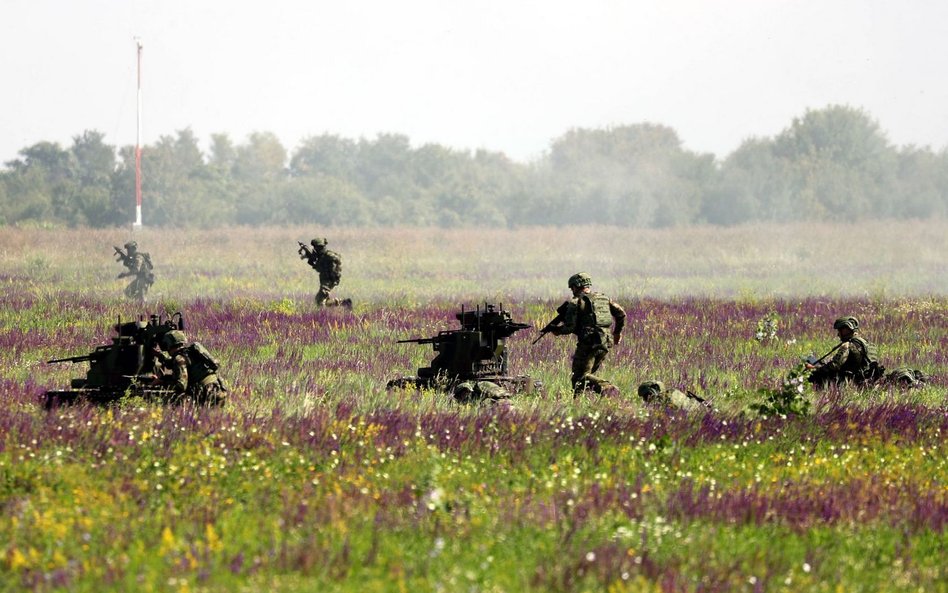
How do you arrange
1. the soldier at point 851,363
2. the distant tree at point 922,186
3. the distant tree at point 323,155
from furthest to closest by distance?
the distant tree at point 323,155 → the distant tree at point 922,186 → the soldier at point 851,363

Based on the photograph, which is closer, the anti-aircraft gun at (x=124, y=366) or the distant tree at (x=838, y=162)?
the anti-aircraft gun at (x=124, y=366)

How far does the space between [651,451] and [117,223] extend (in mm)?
69942

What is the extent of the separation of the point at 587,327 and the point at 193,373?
4757 mm

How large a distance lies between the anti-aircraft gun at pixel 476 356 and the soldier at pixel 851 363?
351cm

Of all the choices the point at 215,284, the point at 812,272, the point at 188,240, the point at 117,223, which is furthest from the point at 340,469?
the point at 117,223

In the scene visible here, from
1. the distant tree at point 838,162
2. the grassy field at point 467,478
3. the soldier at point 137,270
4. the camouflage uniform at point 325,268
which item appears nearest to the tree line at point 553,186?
the distant tree at point 838,162

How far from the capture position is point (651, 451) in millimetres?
12648

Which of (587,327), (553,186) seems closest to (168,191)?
(553,186)

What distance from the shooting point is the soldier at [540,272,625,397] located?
54.6ft

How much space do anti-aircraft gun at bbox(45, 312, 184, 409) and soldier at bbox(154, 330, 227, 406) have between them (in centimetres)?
25

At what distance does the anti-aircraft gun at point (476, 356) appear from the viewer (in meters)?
16.3

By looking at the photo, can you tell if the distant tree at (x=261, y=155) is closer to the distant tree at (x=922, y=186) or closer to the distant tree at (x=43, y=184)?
the distant tree at (x=43, y=184)

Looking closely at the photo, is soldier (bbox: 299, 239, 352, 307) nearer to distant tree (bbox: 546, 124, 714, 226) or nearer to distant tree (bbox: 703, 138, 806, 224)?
distant tree (bbox: 703, 138, 806, 224)

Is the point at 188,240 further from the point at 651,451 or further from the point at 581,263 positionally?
the point at 651,451
